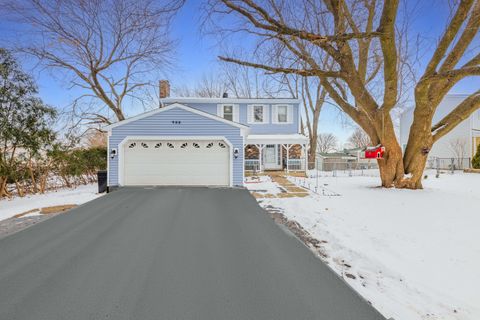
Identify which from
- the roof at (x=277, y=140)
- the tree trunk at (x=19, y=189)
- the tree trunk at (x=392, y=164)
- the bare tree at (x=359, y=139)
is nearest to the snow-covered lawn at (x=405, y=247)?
the tree trunk at (x=392, y=164)

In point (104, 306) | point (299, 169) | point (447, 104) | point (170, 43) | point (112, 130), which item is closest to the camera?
point (104, 306)

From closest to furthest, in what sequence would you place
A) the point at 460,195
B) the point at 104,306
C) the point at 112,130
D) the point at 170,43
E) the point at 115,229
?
the point at 104,306, the point at 115,229, the point at 460,195, the point at 112,130, the point at 170,43

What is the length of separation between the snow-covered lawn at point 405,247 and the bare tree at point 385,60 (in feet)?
8.49

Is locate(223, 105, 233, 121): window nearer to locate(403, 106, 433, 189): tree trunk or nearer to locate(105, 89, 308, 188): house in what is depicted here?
locate(105, 89, 308, 188): house

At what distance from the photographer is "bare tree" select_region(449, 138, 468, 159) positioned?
18.8 m

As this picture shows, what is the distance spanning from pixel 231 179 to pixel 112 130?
5.09m

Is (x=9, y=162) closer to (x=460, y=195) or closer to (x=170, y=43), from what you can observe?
(x=170, y=43)

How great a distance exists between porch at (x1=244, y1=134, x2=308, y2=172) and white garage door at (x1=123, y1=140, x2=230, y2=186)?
5.57 metres

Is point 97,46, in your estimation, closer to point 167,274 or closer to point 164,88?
point 164,88

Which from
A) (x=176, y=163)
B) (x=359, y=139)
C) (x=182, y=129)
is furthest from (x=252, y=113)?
(x=359, y=139)

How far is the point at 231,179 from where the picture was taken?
945cm

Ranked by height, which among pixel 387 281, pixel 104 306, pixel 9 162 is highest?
pixel 9 162

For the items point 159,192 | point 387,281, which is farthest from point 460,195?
point 159,192

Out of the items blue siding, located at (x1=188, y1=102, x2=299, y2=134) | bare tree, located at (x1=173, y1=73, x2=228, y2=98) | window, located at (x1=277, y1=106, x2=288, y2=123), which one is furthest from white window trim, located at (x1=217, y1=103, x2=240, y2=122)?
bare tree, located at (x1=173, y1=73, x2=228, y2=98)
